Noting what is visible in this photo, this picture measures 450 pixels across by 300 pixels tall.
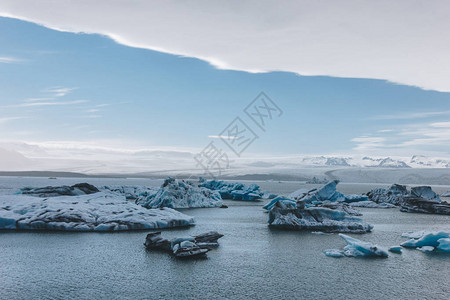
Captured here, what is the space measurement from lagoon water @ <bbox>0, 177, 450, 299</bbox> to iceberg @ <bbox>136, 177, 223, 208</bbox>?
22.7m

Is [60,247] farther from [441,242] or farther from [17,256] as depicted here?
[441,242]

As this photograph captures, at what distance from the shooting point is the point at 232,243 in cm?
2545

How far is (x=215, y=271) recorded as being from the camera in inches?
704

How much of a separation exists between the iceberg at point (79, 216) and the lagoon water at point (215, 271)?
9.89 ft

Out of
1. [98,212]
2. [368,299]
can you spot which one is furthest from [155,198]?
[368,299]

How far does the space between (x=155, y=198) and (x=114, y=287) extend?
114ft

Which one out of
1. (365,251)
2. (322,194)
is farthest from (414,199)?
(365,251)

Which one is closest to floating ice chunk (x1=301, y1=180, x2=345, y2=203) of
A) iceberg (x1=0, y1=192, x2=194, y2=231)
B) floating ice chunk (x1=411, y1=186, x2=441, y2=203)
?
floating ice chunk (x1=411, y1=186, x2=441, y2=203)

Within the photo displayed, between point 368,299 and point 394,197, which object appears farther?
point 394,197

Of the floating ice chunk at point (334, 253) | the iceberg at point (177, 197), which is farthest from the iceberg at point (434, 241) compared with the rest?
the iceberg at point (177, 197)

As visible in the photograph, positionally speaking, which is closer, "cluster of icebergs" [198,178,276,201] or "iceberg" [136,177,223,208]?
"iceberg" [136,177,223,208]

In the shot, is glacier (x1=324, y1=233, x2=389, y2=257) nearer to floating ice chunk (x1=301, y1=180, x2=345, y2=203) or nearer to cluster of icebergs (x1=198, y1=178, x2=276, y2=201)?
floating ice chunk (x1=301, y1=180, x2=345, y2=203)

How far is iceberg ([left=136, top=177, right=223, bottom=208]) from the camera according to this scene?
4981 cm

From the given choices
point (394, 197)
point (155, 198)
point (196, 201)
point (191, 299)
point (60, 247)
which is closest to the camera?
point (191, 299)
